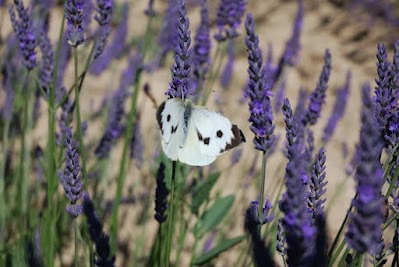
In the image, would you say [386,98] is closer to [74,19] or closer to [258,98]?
[258,98]

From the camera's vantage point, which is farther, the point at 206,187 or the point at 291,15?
the point at 291,15

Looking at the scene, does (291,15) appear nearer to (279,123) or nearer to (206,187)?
(279,123)

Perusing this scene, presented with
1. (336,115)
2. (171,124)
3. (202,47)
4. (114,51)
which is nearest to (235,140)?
(171,124)

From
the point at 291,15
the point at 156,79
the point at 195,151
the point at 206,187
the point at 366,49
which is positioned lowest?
the point at 206,187

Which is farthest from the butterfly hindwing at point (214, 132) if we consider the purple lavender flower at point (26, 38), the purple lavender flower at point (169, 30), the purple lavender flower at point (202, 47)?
the purple lavender flower at point (169, 30)

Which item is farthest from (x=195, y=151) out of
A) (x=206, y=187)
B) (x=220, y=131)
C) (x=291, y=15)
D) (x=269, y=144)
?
(x=291, y=15)

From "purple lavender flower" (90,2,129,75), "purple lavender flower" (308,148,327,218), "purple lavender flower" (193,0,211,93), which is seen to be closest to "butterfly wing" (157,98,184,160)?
"purple lavender flower" (308,148,327,218)

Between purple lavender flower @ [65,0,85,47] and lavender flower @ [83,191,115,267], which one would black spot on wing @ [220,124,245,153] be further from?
purple lavender flower @ [65,0,85,47]
